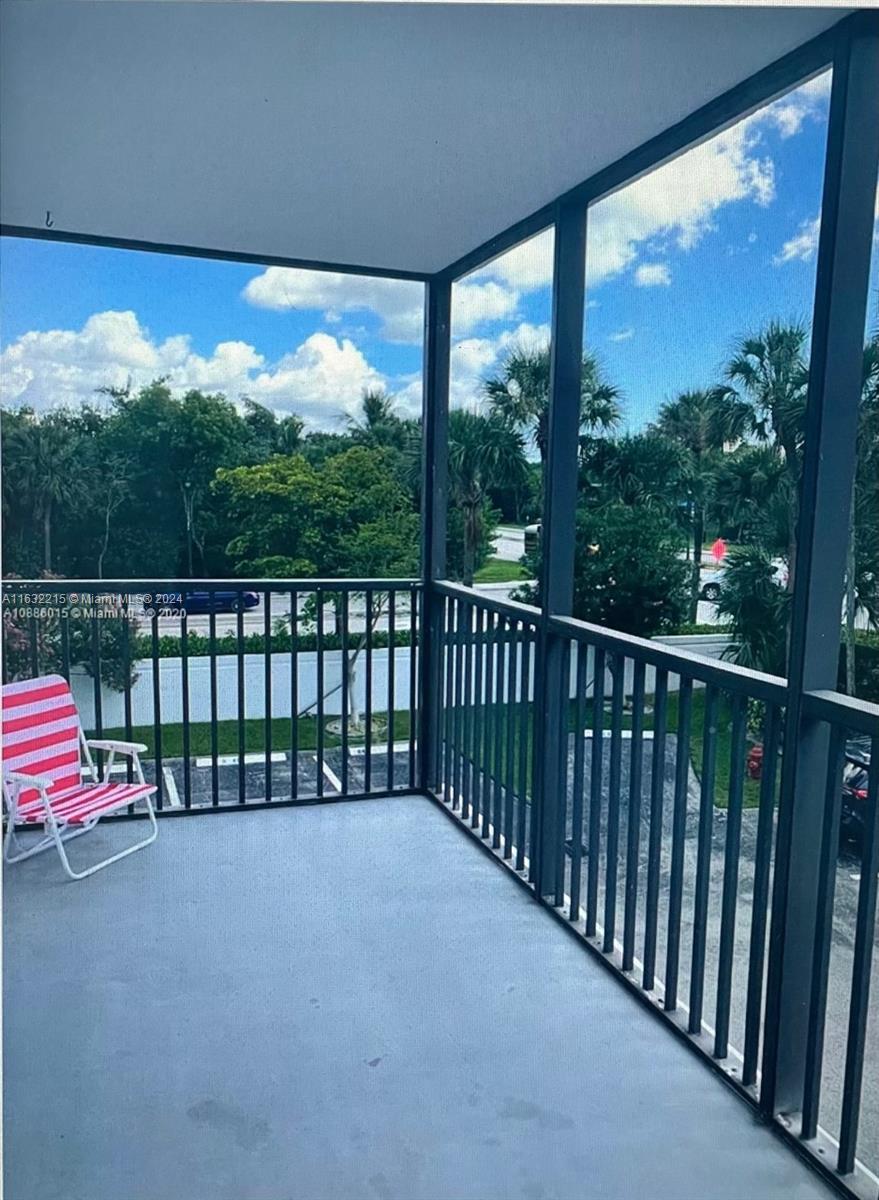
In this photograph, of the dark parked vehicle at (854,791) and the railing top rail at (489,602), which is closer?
the dark parked vehicle at (854,791)

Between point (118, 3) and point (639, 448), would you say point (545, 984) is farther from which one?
point (118, 3)

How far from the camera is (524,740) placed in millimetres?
2881

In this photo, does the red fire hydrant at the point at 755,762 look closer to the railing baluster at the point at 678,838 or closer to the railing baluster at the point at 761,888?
the railing baluster at the point at 761,888

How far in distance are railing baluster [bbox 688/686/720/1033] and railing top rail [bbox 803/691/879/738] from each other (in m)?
0.35

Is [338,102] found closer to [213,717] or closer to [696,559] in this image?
[696,559]

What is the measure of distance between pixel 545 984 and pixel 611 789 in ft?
1.84

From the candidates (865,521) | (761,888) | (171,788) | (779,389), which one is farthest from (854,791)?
(171,788)

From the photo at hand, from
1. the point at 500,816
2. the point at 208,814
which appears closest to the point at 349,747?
the point at 208,814

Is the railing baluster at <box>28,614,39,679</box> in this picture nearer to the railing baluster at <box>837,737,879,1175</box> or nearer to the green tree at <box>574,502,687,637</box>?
the green tree at <box>574,502,687,637</box>

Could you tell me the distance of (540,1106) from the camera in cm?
177

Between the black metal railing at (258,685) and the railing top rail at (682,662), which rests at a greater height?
the railing top rail at (682,662)

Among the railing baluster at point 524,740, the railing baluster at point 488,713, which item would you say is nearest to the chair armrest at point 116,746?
the railing baluster at point 488,713

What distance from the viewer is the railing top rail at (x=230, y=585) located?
265 centimetres

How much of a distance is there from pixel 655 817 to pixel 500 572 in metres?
1.24
